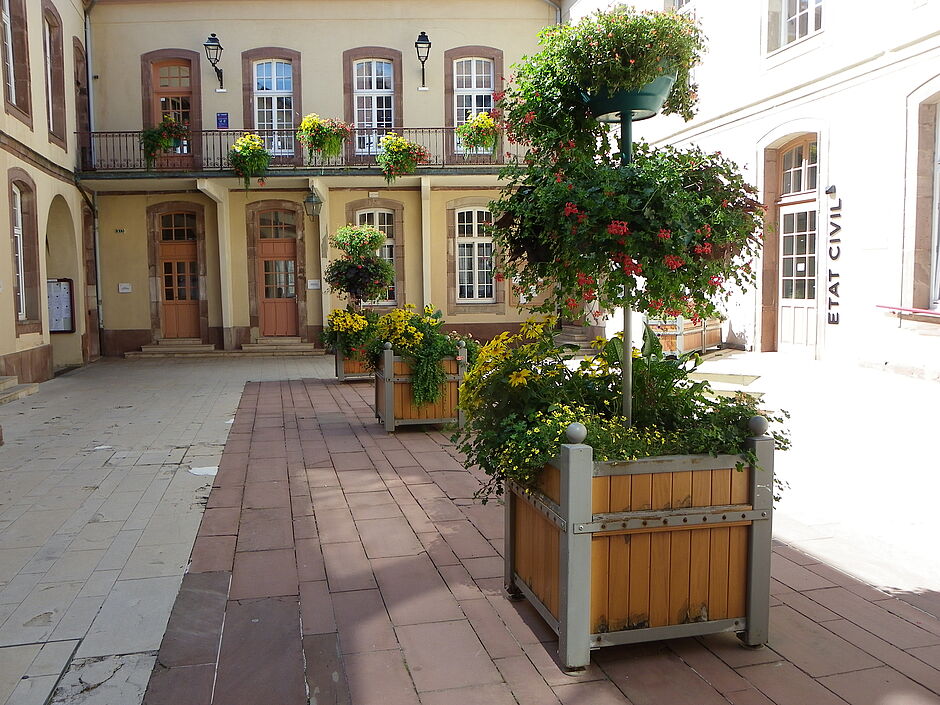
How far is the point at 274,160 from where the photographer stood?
17484 mm

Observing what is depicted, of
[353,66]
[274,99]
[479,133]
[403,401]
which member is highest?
[353,66]

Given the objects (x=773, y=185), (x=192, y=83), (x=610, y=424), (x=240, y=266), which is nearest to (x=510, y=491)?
(x=610, y=424)

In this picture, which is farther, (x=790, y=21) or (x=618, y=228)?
(x=790, y=21)

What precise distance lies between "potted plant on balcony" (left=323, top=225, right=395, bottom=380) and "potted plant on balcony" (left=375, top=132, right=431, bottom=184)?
3297mm

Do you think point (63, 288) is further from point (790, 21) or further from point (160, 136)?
point (790, 21)

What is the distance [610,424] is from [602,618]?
0.69 m

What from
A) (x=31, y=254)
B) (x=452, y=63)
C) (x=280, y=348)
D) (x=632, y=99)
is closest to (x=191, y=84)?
(x=452, y=63)

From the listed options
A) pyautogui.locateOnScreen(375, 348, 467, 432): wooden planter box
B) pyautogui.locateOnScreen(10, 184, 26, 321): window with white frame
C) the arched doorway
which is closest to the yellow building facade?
the arched doorway

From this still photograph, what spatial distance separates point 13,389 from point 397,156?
838 cm

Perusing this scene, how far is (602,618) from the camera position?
2.87 meters

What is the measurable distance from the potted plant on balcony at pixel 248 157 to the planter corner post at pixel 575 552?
47.7 ft

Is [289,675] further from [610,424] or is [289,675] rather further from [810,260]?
[810,260]

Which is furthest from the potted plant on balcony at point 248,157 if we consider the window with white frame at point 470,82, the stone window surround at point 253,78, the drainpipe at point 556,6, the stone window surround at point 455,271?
the drainpipe at point 556,6

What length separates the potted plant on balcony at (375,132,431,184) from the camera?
1625 centimetres
